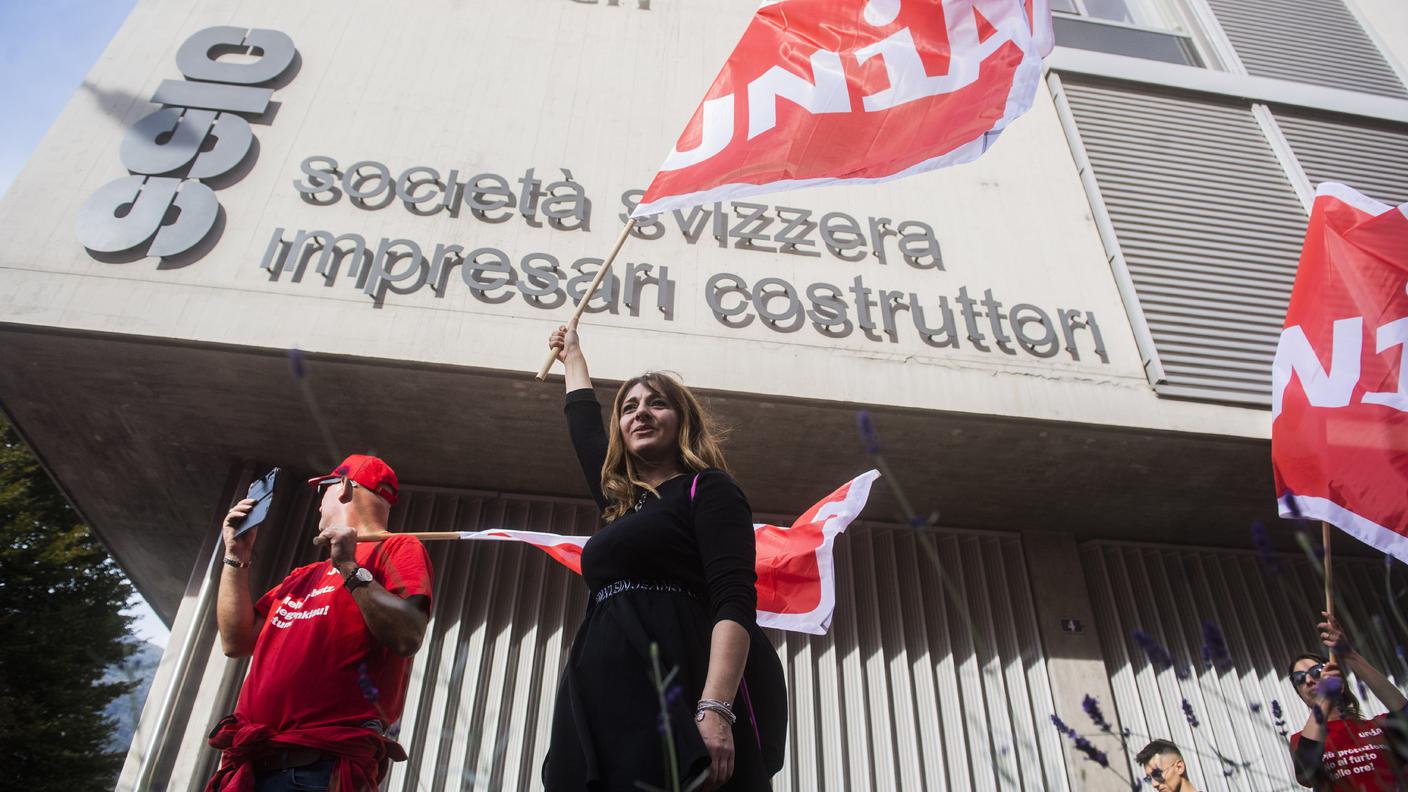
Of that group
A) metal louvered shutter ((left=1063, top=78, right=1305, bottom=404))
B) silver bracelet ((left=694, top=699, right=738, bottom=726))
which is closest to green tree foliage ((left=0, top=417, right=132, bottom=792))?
silver bracelet ((left=694, top=699, right=738, bottom=726))

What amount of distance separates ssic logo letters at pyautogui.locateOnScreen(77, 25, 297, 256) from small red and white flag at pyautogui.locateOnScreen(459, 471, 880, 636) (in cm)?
281

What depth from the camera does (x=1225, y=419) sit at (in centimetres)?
532

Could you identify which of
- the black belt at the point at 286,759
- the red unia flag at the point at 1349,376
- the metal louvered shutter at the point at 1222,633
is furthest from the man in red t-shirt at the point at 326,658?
the metal louvered shutter at the point at 1222,633

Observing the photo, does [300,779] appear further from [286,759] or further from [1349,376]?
[1349,376]

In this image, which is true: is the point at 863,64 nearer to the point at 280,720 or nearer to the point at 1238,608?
the point at 280,720

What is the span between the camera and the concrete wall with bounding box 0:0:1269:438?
475cm

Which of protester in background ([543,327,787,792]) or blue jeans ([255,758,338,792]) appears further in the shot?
blue jeans ([255,758,338,792])

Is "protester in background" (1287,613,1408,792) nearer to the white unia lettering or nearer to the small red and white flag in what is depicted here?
the white unia lettering

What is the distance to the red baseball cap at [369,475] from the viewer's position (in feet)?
9.39

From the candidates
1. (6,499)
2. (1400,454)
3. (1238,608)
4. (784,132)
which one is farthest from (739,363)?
(6,499)

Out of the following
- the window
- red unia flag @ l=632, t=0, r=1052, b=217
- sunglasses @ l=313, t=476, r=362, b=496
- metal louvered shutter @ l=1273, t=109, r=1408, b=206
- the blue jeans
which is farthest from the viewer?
the window

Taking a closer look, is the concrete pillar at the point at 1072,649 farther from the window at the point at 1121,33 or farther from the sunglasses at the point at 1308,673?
the window at the point at 1121,33

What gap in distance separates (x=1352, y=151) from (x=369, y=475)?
808cm

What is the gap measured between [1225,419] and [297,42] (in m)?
6.64
